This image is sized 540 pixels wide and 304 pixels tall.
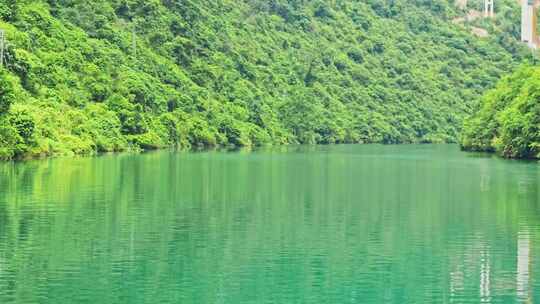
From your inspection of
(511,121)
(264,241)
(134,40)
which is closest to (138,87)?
(134,40)

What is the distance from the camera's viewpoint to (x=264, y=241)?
3400 centimetres

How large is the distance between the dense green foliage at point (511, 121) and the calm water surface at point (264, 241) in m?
37.7

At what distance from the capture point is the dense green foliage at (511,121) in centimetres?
9806

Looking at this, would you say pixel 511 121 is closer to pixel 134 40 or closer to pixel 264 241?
pixel 134 40

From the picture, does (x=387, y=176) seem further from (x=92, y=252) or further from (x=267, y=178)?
(x=92, y=252)

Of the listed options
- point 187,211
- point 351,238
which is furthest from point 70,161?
point 351,238

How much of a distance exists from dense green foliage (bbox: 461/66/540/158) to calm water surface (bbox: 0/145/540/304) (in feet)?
124

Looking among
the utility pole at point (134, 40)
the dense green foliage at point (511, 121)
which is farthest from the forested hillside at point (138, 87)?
the dense green foliage at point (511, 121)

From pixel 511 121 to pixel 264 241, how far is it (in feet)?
231

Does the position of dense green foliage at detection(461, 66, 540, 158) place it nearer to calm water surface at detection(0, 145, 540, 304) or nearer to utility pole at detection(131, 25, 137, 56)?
calm water surface at detection(0, 145, 540, 304)

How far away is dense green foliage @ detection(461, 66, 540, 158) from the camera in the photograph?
98.1 m

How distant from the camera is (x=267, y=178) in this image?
211 feet

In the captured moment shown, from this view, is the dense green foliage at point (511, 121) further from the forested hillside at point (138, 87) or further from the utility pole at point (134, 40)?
the utility pole at point (134, 40)

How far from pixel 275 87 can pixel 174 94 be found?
4709 centimetres
